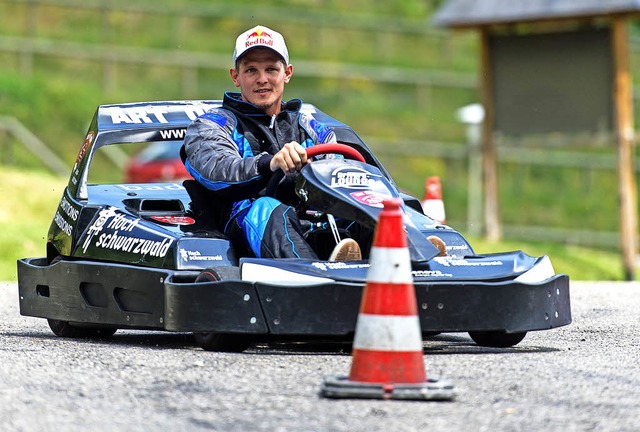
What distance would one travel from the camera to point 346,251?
7.02 metres

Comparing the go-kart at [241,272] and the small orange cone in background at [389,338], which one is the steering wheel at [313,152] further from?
the small orange cone in background at [389,338]

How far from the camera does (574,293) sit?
11250mm

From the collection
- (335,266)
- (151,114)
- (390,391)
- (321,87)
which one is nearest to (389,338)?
(390,391)

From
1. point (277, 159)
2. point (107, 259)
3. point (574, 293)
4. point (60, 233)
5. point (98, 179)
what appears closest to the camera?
point (277, 159)

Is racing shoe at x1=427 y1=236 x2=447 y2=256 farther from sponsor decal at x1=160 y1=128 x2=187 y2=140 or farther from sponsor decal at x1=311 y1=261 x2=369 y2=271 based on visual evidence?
sponsor decal at x1=160 y1=128 x2=187 y2=140

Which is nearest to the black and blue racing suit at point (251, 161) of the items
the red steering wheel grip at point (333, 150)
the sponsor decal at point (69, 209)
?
the red steering wheel grip at point (333, 150)

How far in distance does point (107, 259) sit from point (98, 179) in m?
16.5

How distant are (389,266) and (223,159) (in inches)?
84.1

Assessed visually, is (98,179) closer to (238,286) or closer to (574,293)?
(574,293)

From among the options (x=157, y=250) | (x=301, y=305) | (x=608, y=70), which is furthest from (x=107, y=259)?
(x=608, y=70)

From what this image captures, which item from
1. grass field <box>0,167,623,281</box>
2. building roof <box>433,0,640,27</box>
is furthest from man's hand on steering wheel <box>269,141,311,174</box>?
building roof <box>433,0,640,27</box>

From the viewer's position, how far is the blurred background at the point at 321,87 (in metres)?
25.7

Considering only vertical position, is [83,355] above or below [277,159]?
below

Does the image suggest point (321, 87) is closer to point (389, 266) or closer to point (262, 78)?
point (262, 78)
